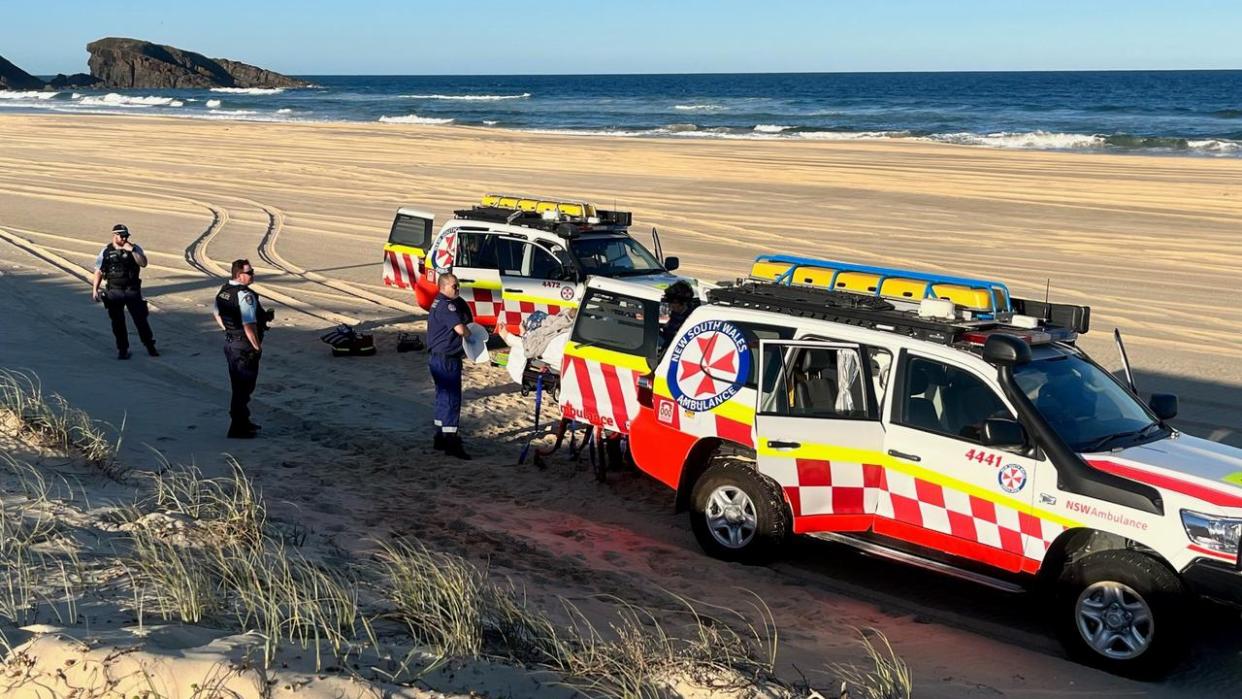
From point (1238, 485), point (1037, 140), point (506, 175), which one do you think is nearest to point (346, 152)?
point (506, 175)

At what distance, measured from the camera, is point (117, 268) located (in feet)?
44.5

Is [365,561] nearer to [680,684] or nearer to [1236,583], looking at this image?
[680,684]

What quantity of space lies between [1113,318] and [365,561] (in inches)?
499

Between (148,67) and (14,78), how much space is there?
664 inches

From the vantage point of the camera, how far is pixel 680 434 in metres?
8.41

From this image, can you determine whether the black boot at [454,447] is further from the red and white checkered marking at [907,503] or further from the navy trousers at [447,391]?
the red and white checkered marking at [907,503]

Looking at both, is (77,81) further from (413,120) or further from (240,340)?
(240,340)

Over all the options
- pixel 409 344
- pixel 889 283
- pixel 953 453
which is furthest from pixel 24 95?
pixel 953 453

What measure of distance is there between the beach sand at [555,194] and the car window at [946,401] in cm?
117

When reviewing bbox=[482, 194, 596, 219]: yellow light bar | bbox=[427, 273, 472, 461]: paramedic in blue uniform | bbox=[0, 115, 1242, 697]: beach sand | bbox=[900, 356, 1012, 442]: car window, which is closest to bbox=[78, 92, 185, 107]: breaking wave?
bbox=[0, 115, 1242, 697]: beach sand

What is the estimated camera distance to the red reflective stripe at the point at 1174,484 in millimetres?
6324

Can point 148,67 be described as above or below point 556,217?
above

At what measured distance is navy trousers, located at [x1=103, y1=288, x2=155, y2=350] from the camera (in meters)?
13.5

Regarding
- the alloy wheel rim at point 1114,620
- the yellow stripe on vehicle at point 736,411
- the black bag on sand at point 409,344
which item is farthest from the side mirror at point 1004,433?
the black bag on sand at point 409,344
